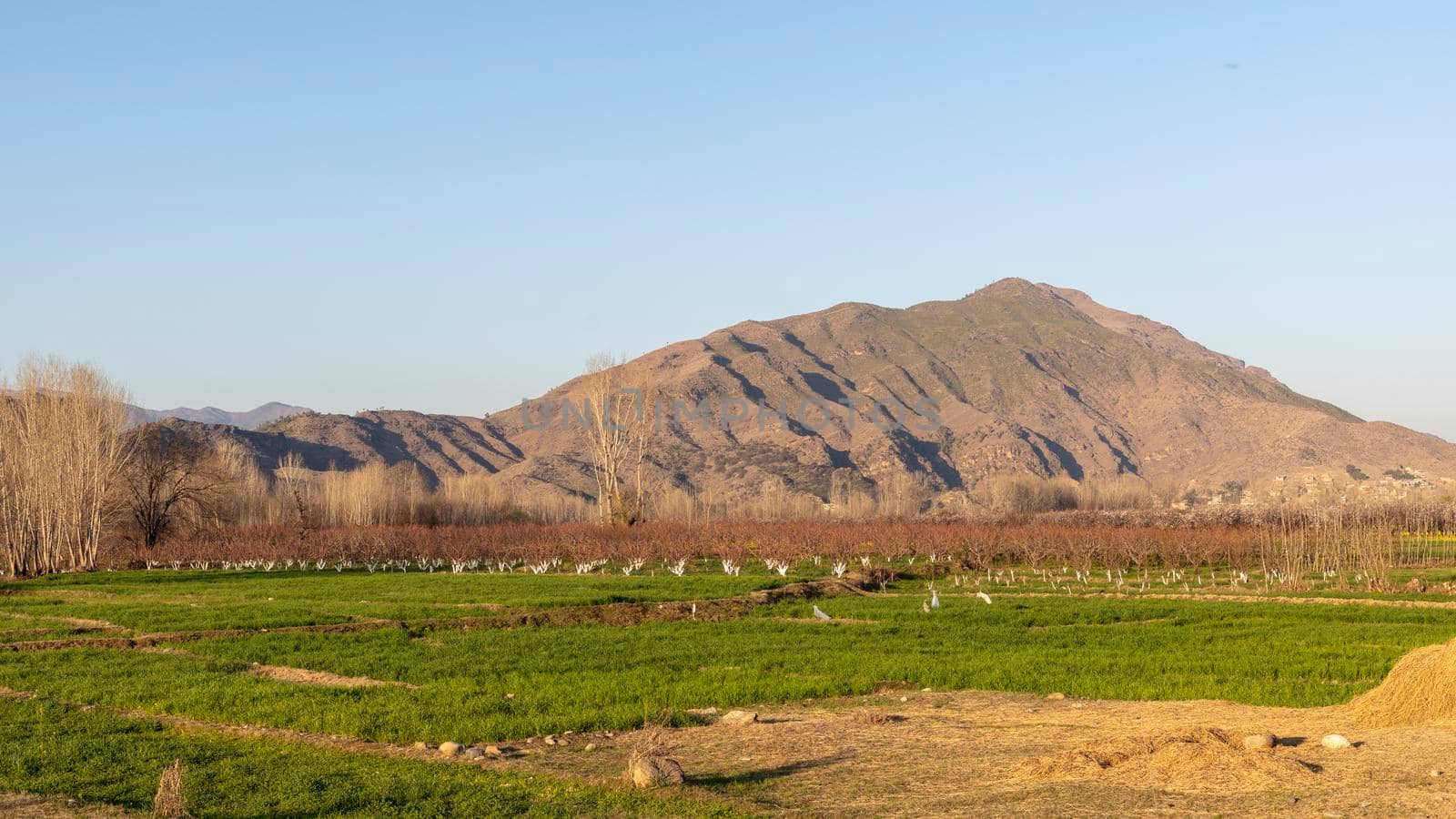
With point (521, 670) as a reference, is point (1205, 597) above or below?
below

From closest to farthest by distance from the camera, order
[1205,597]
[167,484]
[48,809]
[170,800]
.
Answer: [170,800], [48,809], [1205,597], [167,484]

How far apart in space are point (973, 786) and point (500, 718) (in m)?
5.87

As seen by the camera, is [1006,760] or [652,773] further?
[1006,760]

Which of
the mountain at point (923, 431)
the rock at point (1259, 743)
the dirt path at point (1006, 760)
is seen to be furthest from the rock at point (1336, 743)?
the mountain at point (923, 431)

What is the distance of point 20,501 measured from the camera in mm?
54219

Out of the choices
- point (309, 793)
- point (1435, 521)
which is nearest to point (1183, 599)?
point (309, 793)

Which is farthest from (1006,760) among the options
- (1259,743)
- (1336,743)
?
(1336,743)

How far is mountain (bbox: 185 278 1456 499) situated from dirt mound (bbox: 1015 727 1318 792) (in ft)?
373

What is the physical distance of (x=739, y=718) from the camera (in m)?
14.4

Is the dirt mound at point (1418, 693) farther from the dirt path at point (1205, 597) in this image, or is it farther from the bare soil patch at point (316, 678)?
the dirt path at point (1205, 597)

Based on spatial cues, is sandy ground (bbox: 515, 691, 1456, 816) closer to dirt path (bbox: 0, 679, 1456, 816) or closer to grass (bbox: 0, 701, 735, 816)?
dirt path (bbox: 0, 679, 1456, 816)

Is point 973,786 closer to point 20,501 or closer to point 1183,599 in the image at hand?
point 1183,599

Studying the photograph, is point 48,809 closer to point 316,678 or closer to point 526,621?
point 316,678

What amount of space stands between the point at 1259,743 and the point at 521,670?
11.1 metres
